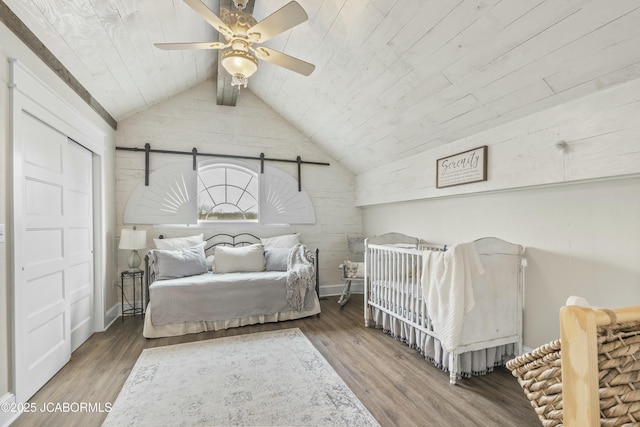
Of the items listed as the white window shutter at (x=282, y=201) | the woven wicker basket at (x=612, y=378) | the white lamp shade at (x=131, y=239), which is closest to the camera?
the woven wicker basket at (x=612, y=378)

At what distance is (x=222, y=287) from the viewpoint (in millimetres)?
3139

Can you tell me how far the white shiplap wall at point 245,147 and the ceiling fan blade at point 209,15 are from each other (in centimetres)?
240

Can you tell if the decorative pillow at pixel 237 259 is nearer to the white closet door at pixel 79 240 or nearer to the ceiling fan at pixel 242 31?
the white closet door at pixel 79 240

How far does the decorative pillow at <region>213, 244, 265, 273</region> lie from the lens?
3.54m

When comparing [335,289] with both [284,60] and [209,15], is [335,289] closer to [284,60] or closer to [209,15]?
[284,60]

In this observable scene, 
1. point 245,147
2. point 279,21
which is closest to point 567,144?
point 279,21

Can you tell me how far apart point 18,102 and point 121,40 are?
39.7 inches

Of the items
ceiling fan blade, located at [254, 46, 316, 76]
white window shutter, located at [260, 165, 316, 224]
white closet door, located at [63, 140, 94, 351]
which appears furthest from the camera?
white window shutter, located at [260, 165, 316, 224]

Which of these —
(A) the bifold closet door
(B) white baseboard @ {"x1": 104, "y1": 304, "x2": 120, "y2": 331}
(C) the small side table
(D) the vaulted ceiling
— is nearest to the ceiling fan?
(D) the vaulted ceiling

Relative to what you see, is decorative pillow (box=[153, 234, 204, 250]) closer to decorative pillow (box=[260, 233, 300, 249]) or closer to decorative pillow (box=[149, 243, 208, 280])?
decorative pillow (box=[149, 243, 208, 280])

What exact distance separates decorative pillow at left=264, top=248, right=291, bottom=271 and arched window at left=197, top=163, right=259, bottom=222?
2.62 ft

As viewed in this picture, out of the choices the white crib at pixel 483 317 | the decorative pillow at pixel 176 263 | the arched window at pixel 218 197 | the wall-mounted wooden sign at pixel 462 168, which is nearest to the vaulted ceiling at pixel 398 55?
the wall-mounted wooden sign at pixel 462 168

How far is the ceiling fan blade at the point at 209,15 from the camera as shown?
1.70 meters

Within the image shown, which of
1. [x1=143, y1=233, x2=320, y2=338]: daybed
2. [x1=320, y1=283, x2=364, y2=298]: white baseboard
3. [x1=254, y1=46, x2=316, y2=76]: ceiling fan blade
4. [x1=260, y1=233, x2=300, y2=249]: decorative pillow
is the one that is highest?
[x1=254, y1=46, x2=316, y2=76]: ceiling fan blade
